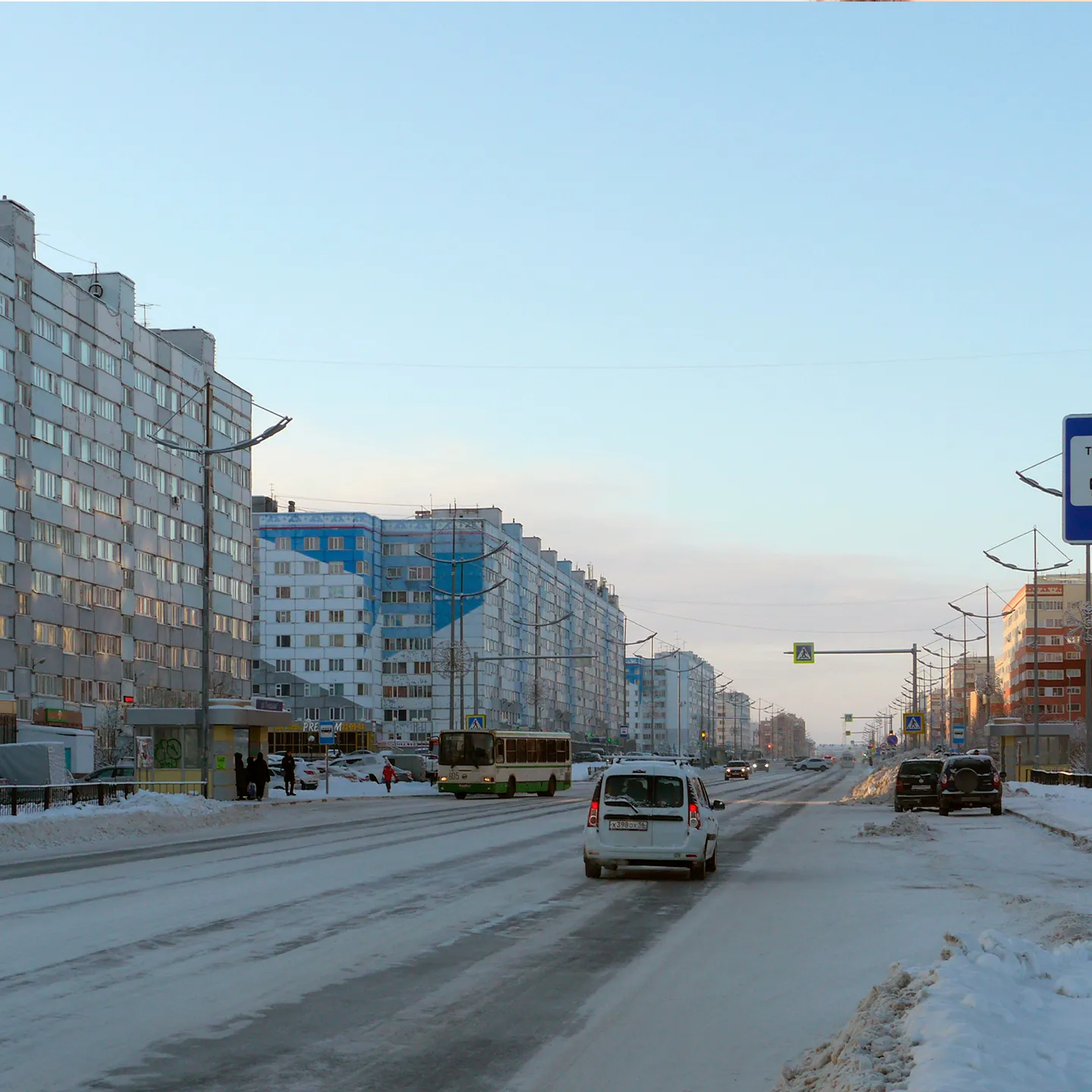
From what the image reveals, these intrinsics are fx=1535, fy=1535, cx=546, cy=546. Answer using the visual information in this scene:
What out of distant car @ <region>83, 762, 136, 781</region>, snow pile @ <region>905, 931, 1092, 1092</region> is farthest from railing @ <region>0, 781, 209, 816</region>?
snow pile @ <region>905, 931, 1092, 1092</region>

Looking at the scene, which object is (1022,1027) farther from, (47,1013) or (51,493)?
(51,493)

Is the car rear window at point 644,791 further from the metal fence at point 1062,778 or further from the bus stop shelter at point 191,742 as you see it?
the metal fence at point 1062,778

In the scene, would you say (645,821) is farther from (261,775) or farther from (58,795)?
(261,775)

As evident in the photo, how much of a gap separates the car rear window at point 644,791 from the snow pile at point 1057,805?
448 inches

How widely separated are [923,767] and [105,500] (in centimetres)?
6141

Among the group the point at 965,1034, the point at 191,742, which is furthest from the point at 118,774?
the point at 965,1034

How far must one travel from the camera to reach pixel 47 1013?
9766 millimetres

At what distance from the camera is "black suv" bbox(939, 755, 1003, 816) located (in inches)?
1574

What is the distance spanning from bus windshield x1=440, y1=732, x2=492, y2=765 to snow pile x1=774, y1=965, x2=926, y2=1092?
48437 millimetres

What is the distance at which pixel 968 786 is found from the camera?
40.1m

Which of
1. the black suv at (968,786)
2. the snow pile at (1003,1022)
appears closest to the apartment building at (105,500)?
the black suv at (968,786)

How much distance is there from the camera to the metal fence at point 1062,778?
52.7 meters

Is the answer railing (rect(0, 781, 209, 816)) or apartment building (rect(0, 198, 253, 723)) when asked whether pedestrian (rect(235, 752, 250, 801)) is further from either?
apartment building (rect(0, 198, 253, 723))

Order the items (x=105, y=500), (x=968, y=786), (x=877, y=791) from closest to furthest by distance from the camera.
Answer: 1. (x=968, y=786)
2. (x=877, y=791)
3. (x=105, y=500)
